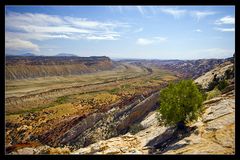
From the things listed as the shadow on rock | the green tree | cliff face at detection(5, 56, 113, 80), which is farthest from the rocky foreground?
cliff face at detection(5, 56, 113, 80)

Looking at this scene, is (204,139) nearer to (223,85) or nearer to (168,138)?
(168,138)

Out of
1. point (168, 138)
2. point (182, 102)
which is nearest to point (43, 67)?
point (168, 138)

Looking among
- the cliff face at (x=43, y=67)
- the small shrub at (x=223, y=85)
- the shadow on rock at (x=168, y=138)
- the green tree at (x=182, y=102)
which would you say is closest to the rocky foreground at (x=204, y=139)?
the shadow on rock at (x=168, y=138)

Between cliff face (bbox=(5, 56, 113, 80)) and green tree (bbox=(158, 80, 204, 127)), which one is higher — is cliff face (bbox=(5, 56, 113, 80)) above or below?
above

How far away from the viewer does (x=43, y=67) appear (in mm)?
119000

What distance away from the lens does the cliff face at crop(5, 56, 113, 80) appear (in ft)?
353

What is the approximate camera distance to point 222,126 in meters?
11.6

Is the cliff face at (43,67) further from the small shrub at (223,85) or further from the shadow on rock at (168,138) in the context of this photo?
the shadow on rock at (168,138)

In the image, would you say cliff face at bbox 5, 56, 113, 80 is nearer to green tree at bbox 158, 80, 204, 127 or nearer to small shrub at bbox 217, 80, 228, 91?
small shrub at bbox 217, 80, 228, 91
